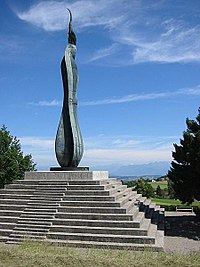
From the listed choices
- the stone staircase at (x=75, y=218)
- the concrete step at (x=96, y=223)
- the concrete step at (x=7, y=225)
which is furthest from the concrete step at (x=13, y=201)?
the concrete step at (x=96, y=223)

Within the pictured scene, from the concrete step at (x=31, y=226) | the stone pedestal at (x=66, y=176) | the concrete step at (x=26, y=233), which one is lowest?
the concrete step at (x=26, y=233)

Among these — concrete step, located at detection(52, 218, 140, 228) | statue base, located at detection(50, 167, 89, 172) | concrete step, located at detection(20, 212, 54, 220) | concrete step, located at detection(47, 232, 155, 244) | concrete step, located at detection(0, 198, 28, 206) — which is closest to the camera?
concrete step, located at detection(47, 232, 155, 244)

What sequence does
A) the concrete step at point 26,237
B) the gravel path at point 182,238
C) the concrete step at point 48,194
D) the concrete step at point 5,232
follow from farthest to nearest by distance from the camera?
the concrete step at point 48,194
the concrete step at point 5,232
the concrete step at point 26,237
the gravel path at point 182,238

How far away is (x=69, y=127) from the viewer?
17266 millimetres

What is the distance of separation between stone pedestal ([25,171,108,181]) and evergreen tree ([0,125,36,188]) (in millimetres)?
11024

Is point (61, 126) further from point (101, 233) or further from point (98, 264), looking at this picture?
point (98, 264)

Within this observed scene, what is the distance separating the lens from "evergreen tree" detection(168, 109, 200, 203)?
15.0 m

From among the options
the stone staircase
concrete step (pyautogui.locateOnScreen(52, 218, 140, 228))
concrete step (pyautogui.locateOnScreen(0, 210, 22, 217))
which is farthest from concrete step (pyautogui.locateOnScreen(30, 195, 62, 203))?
concrete step (pyautogui.locateOnScreen(52, 218, 140, 228))

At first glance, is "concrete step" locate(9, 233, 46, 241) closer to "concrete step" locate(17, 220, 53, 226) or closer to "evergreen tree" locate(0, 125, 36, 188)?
"concrete step" locate(17, 220, 53, 226)

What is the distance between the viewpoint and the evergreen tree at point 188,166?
1505 cm

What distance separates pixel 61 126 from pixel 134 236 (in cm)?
789

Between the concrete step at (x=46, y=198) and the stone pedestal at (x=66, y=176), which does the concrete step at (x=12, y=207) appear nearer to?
the concrete step at (x=46, y=198)

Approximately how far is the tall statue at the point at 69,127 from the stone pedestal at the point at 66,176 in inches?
53.4

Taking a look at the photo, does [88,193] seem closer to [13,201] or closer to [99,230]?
[99,230]
